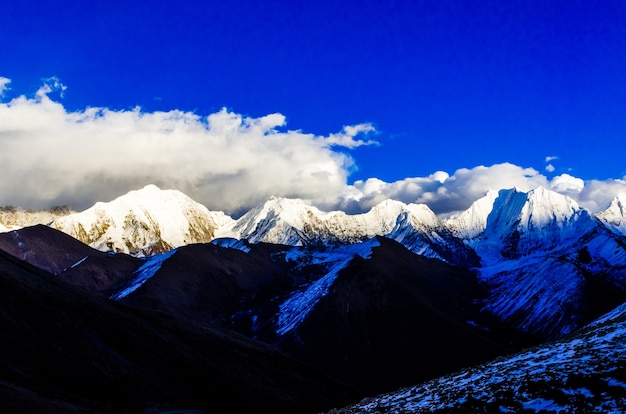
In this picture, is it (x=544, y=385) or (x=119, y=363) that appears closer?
(x=544, y=385)

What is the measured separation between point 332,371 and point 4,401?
120941mm

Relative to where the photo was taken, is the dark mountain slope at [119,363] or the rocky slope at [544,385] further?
the dark mountain slope at [119,363]

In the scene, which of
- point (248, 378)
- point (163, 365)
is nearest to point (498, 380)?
point (163, 365)

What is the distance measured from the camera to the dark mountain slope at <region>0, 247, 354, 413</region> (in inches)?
2178

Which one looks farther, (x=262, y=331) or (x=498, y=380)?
(x=262, y=331)

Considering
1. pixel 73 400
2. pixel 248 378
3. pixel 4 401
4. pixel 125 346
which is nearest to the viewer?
pixel 4 401

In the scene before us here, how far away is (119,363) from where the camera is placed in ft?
225

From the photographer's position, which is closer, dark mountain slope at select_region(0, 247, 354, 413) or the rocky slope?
the rocky slope

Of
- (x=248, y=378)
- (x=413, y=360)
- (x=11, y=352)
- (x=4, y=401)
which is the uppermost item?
(x=11, y=352)

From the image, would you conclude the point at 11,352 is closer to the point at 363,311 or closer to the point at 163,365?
the point at 163,365

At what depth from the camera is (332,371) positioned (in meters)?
157

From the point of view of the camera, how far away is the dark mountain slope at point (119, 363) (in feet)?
181

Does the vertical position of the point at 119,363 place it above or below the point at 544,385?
above

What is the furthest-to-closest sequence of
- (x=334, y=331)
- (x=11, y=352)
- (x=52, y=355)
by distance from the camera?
(x=334, y=331)
(x=52, y=355)
(x=11, y=352)
